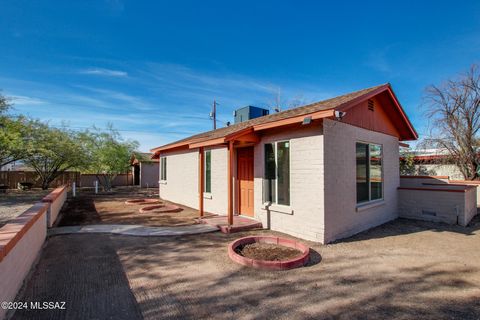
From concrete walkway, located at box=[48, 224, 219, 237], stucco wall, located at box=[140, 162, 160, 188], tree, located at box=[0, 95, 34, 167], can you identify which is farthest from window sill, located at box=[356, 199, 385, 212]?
stucco wall, located at box=[140, 162, 160, 188]

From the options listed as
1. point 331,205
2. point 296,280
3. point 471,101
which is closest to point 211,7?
point 331,205

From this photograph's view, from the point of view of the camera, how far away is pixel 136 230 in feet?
20.9

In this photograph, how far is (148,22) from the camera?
9078mm

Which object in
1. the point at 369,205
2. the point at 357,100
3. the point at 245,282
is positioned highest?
the point at 357,100

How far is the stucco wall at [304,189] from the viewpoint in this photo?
17.9 feet

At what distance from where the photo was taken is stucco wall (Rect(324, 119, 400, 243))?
5.51m

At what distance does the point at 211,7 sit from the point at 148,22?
99.4 inches

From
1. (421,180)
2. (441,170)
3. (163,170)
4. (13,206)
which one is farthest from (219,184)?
(441,170)

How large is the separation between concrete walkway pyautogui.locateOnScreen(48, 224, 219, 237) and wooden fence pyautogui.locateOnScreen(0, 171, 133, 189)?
696 inches

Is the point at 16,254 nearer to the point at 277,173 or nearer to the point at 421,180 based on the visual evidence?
the point at 277,173

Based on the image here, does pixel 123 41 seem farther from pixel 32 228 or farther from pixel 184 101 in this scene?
pixel 184 101

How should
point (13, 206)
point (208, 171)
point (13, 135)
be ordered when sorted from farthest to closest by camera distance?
point (13, 135) < point (13, 206) < point (208, 171)

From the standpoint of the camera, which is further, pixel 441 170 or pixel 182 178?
pixel 441 170

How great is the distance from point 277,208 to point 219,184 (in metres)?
2.95
